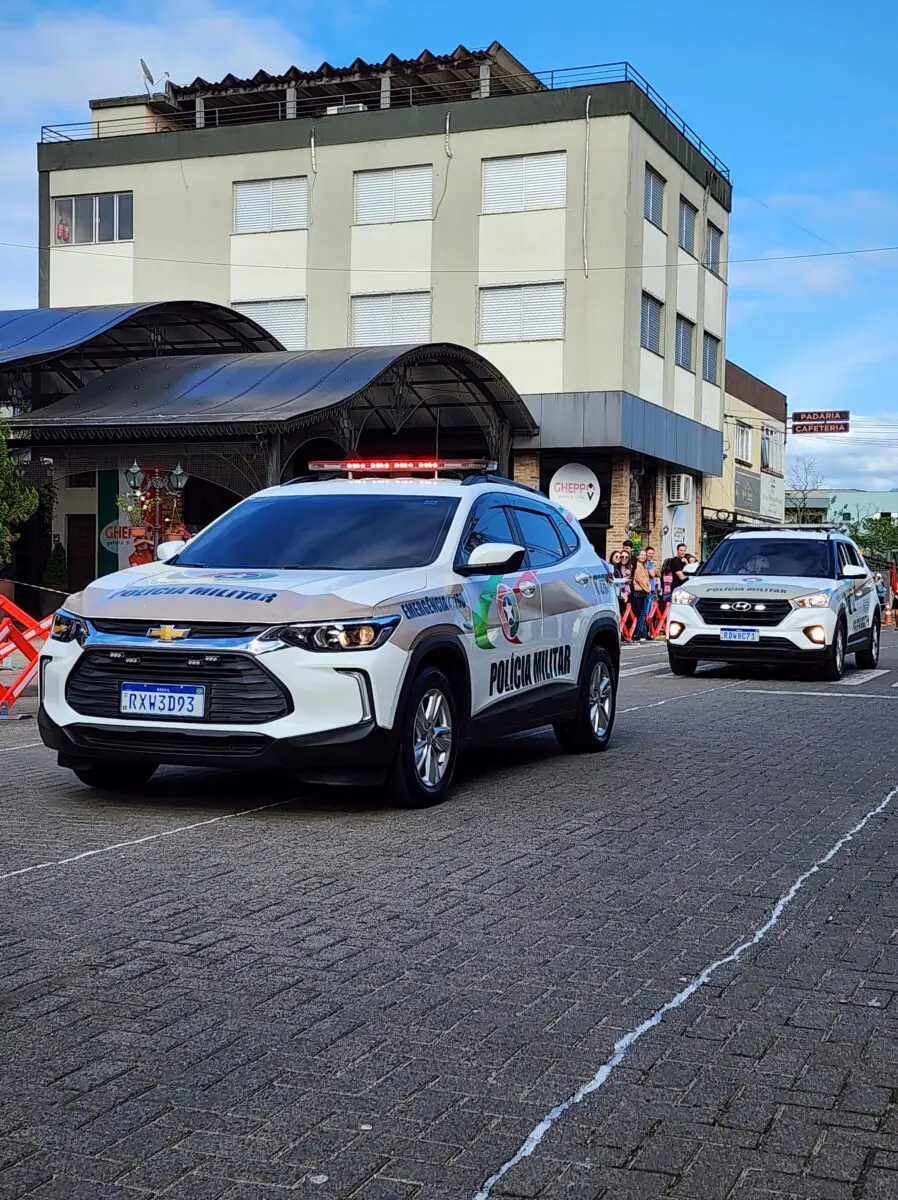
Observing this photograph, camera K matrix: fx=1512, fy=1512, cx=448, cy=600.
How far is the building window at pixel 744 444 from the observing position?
5400 centimetres

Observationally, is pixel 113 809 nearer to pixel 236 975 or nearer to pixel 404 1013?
pixel 236 975

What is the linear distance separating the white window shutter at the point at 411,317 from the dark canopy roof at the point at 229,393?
7269 mm

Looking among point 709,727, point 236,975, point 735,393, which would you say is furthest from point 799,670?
point 735,393

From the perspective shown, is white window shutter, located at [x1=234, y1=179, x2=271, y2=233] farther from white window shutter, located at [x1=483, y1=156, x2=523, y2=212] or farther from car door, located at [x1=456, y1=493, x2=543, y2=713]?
car door, located at [x1=456, y1=493, x2=543, y2=713]

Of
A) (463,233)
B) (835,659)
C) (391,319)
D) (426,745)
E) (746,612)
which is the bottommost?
(835,659)

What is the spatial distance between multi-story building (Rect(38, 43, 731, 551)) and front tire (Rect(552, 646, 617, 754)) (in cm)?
2721

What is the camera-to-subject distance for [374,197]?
4103 cm

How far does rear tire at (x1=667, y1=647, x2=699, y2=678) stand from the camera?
18594 mm

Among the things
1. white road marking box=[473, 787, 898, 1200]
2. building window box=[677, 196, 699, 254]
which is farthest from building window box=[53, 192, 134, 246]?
white road marking box=[473, 787, 898, 1200]

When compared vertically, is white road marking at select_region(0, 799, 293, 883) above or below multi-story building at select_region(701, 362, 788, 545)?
below

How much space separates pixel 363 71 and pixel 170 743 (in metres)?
39.9

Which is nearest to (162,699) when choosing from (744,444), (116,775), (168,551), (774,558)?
(116,775)

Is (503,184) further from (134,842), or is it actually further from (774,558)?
(134,842)

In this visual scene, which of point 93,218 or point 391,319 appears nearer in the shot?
point 391,319
